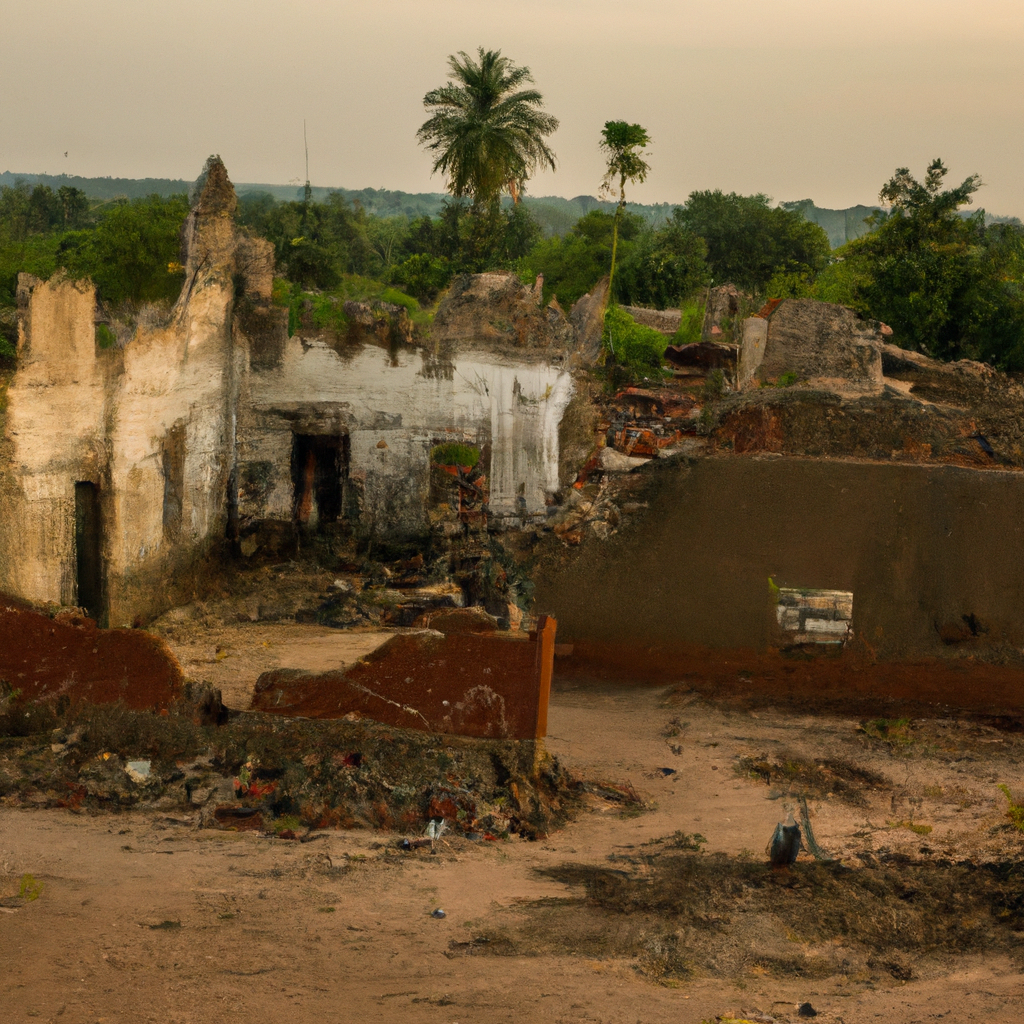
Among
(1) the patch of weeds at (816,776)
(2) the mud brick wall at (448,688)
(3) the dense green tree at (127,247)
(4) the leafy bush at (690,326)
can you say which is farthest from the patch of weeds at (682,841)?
(3) the dense green tree at (127,247)

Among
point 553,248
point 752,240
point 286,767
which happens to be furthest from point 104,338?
point 752,240

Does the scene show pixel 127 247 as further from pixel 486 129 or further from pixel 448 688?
pixel 448 688

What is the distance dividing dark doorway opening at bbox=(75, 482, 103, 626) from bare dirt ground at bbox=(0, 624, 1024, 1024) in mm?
3161

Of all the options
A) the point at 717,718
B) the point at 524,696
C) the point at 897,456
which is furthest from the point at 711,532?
the point at 524,696

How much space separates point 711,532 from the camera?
10094 millimetres

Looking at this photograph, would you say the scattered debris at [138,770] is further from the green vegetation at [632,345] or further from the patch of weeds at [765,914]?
the green vegetation at [632,345]

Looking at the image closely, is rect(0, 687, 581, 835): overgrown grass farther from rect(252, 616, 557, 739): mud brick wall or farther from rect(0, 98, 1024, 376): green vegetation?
rect(0, 98, 1024, 376): green vegetation

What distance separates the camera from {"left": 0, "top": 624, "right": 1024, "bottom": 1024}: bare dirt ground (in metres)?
3.82

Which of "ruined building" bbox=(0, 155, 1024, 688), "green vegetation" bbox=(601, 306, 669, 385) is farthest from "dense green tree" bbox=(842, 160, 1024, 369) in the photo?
"ruined building" bbox=(0, 155, 1024, 688)

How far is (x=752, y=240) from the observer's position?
32688 millimetres

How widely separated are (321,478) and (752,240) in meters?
25.1

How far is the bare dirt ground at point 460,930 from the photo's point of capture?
3824 mm

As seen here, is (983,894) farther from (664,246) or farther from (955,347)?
(664,246)

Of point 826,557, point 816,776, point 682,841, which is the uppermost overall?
point 826,557
